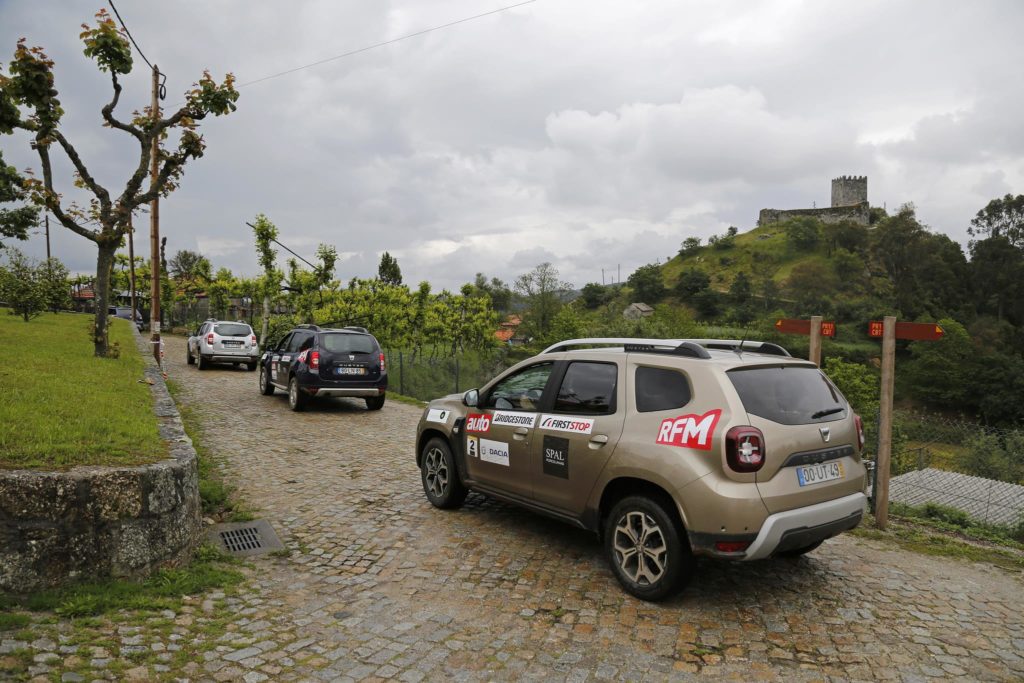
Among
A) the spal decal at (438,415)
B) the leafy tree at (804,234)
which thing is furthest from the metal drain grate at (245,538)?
the leafy tree at (804,234)

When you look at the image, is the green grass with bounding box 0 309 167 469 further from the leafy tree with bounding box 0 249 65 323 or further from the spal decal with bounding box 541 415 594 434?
the leafy tree with bounding box 0 249 65 323

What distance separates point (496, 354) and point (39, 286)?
2599cm

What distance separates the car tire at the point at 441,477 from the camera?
20.1 feet

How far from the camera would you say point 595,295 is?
117 metres

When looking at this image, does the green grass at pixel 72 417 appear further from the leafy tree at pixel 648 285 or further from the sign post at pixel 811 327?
the leafy tree at pixel 648 285

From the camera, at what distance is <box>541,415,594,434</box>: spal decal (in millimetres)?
4660

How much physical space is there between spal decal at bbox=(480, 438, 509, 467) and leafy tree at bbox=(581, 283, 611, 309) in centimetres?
10980

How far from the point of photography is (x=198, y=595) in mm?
4211

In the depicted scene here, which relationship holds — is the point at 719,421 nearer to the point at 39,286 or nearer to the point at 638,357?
the point at 638,357

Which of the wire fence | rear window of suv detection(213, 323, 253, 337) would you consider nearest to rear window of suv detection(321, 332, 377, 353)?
rear window of suv detection(213, 323, 253, 337)

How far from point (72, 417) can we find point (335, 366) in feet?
21.3

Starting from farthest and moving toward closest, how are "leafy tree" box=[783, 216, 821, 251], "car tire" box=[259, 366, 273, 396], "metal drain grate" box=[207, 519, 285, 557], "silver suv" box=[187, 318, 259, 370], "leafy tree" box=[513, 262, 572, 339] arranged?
"leafy tree" box=[783, 216, 821, 251]
"leafy tree" box=[513, 262, 572, 339]
"silver suv" box=[187, 318, 259, 370]
"car tire" box=[259, 366, 273, 396]
"metal drain grate" box=[207, 519, 285, 557]

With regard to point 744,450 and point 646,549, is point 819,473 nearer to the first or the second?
point 744,450

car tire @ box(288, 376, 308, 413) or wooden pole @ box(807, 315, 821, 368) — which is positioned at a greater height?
wooden pole @ box(807, 315, 821, 368)
